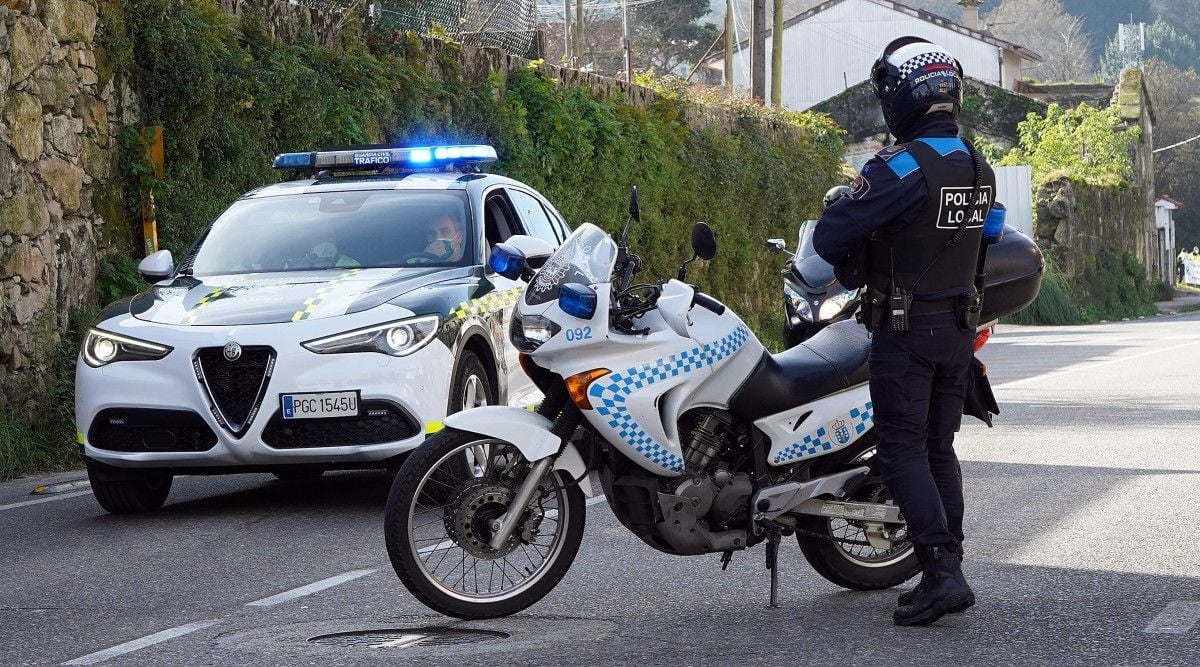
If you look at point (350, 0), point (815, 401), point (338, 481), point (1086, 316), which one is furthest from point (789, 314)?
point (1086, 316)

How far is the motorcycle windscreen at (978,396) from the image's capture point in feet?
19.5

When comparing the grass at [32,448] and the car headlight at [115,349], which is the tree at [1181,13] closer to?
the grass at [32,448]

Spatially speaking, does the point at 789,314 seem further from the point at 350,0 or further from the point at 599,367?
the point at 350,0

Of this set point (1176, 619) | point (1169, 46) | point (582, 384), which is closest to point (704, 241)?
point (582, 384)

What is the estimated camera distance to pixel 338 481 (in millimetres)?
10148

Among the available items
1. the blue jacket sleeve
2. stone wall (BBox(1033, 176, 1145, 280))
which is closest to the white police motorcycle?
the blue jacket sleeve

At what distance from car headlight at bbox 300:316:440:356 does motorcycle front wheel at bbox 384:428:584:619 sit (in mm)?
2417

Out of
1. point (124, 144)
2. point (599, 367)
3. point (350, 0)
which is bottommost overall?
point (599, 367)

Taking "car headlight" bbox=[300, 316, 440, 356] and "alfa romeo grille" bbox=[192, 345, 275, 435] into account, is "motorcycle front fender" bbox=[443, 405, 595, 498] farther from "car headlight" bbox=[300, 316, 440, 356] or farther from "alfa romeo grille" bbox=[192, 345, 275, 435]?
"alfa romeo grille" bbox=[192, 345, 275, 435]

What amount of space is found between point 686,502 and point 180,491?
4873 millimetres

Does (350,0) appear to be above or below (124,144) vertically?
above

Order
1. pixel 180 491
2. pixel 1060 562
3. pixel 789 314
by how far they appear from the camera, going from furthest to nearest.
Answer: pixel 789 314
pixel 180 491
pixel 1060 562

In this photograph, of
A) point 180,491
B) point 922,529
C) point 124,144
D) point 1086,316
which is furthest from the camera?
point 1086,316

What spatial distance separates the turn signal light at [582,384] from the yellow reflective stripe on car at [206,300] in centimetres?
322
